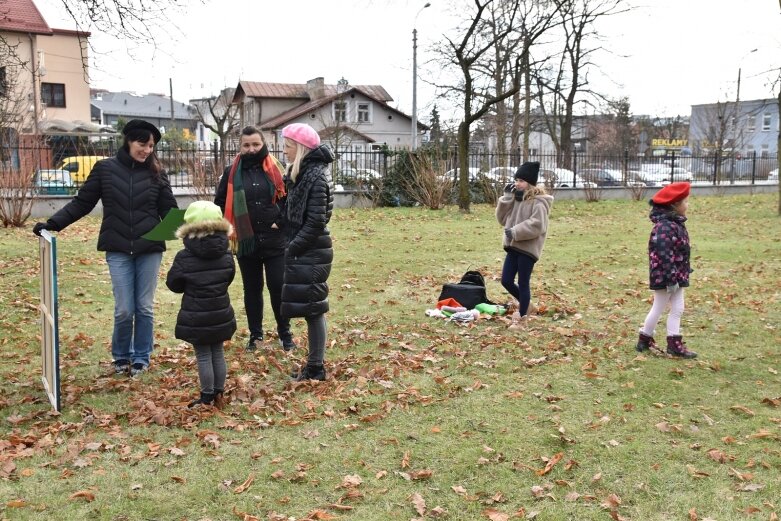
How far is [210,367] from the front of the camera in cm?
529

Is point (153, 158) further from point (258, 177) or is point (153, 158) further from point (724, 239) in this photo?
point (724, 239)

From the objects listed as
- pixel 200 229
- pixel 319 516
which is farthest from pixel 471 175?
pixel 319 516

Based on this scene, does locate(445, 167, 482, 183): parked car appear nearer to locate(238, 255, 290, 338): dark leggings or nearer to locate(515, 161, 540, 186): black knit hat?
locate(515, 161, 540, 186): black knit hat

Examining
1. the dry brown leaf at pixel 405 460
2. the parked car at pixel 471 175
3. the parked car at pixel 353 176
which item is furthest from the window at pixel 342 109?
the dry brown leaf at pixel 405 460

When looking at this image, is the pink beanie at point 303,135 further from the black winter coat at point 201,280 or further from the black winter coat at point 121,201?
the black winter coat at point 121,201

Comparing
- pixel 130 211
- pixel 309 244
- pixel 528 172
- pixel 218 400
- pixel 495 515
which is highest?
pixel 528 172

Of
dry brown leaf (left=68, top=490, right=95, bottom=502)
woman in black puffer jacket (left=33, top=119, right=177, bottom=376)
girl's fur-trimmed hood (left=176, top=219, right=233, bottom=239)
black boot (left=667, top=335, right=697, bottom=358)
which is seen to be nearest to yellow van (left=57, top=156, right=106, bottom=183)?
woman in black puffer jacket (left=33, top=119, right=177, bottom=376)

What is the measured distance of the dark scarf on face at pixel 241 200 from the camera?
6520 millimetres

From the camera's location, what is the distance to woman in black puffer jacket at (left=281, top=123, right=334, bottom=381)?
18.3 ft

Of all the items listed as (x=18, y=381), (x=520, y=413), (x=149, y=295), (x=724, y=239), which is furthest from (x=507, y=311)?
(x=724, y=239)

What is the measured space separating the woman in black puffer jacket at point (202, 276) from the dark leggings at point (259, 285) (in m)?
1.50

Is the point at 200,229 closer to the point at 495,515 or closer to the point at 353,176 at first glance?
the point at 495,515

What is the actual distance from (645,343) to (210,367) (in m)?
3.92

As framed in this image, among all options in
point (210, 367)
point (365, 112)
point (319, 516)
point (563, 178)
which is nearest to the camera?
point (319, 516)
